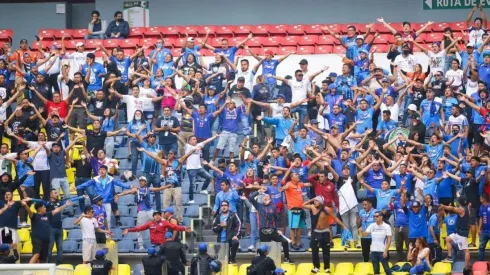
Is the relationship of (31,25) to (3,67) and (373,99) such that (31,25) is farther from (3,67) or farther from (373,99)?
(373,99)

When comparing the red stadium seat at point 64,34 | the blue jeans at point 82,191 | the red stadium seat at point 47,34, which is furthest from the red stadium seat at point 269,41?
the blue jeans at point 82,191

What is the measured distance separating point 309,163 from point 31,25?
14.4 metres

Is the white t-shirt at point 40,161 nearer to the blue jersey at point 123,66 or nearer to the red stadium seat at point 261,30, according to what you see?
the blue jersey at point 123,66

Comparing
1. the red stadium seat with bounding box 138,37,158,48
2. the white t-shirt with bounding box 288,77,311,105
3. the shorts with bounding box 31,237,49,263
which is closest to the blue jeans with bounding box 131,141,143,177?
the shorts with bounding box 31,237,49,263

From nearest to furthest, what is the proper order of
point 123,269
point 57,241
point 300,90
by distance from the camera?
point 123,269 → point 57,241 → point 300,90

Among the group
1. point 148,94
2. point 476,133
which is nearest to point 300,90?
point 148,94

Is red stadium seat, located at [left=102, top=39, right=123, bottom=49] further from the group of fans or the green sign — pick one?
the green sign

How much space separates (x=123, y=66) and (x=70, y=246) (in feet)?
21.2

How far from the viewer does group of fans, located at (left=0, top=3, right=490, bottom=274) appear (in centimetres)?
2814

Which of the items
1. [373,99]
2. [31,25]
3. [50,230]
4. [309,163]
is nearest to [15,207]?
[50,230]

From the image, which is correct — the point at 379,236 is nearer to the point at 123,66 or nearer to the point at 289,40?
the point at 123,66

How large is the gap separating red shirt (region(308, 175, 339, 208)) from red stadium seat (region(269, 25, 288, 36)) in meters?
10.6

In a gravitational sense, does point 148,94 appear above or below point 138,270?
above

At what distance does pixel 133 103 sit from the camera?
3234 centimetres
